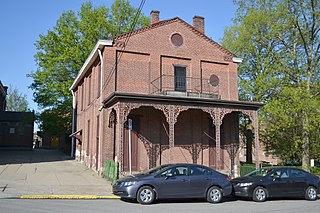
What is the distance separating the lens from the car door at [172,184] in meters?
11.6

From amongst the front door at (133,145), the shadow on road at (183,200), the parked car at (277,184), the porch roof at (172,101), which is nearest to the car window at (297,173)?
the parked car at (277,184)

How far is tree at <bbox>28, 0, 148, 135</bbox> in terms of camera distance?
1351 inches

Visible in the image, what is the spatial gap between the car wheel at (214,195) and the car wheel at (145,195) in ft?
7.14

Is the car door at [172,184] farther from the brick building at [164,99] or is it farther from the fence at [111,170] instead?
the brick building at [164,99]

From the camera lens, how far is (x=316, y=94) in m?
23.9

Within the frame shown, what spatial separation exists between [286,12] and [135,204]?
1954cm

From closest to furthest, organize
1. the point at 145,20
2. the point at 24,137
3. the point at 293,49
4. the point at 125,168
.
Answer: the point at 125,168 → the point at 293,49 → the point at 145,20 → the point at 24,137

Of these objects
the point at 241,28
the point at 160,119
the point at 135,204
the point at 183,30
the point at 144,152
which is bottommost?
the point at 135,204

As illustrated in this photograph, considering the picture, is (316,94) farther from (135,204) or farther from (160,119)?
(135,204)

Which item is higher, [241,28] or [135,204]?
[241,28]

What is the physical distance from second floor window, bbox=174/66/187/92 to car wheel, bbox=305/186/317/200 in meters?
9.68

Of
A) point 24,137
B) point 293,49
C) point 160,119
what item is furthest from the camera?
point 24,137

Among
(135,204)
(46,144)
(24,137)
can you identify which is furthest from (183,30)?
(46,144)

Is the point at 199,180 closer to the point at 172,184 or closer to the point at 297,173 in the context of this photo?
the point at 172,184
